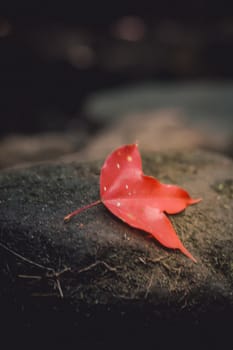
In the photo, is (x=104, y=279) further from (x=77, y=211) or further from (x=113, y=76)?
(x=113, y=76)

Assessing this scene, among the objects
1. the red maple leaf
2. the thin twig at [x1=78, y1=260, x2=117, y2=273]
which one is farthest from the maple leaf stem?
the thin twig at [x1=78, y1=260, x2=117, y2=273]

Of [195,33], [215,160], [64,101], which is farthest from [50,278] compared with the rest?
[195,33]

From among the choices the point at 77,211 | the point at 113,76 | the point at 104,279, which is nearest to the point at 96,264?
the point at 104,279

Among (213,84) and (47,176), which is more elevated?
(47,176)

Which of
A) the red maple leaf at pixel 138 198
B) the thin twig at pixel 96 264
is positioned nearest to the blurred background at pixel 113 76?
the red maple leaf at pixel 138 198

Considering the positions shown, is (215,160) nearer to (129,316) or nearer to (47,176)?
(47,176)
